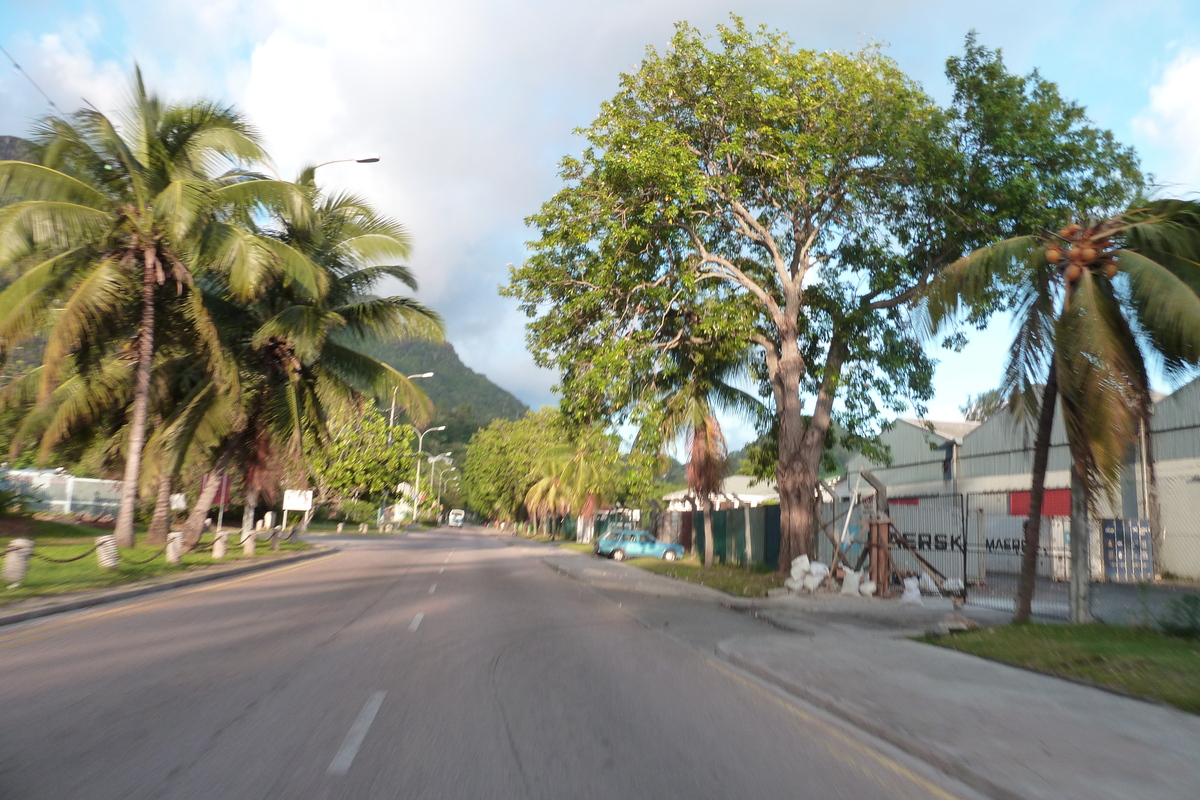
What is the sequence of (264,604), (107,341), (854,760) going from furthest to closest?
1. (107,341)
2. (264,604)
3. (854,760)

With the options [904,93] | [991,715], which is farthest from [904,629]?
[904,93]

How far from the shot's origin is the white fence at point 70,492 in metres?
36.2

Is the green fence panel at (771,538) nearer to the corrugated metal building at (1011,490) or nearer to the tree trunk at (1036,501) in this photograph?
the corrugated metal building at (1011,490)

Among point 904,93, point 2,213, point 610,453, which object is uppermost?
point 904,93

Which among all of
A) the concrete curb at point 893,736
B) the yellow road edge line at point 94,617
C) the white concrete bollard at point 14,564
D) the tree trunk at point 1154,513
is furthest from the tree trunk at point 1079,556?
the white concrete bollard at point 14,564

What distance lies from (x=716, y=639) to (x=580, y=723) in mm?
6118

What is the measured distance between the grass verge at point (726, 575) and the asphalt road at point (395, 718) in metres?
8.17

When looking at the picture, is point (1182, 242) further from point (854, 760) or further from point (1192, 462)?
point (1192, 462)

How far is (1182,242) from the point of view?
1175 centimetres

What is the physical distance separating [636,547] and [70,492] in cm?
2478

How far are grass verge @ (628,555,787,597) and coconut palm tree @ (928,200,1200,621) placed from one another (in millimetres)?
8161

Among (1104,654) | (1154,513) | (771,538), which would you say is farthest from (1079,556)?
(771,538)

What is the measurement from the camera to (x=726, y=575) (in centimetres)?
2584

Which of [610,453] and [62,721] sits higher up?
[610,453]
